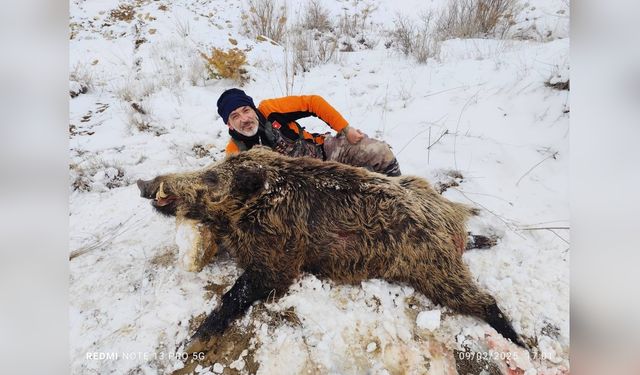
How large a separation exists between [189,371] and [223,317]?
0.20 meters

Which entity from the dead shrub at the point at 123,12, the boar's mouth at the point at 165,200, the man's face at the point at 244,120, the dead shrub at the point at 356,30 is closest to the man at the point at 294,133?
the man's face at the point at 244,120

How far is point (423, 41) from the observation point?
1.79 meters

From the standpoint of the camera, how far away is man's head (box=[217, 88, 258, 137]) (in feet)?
5.07

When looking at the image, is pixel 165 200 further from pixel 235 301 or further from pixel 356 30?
pixel 356 30

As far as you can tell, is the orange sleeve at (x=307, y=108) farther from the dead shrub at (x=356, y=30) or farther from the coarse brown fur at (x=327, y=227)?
the dead shrub at (x=356, y=30)

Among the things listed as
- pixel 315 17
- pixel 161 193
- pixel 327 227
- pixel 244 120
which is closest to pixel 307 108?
pixel 244 120

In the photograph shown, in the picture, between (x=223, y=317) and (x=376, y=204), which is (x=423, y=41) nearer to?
(x=376, y=204)

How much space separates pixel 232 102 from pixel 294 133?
338 mm

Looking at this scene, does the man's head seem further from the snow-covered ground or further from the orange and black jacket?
the snow-covered ground

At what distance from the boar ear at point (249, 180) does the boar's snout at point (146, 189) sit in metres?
0.37

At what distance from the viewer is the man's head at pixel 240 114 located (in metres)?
1.54
